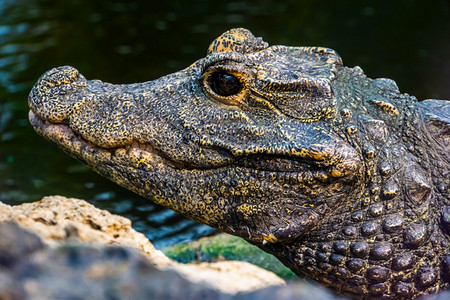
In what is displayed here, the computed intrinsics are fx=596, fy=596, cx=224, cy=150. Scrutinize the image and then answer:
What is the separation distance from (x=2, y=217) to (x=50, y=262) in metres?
1.23

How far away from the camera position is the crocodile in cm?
350

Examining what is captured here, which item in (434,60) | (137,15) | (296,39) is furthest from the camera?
(137,15)

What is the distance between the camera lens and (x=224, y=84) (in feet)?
12.1

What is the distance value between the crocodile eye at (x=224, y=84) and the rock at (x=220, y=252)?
1936mm

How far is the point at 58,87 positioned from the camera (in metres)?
3.97

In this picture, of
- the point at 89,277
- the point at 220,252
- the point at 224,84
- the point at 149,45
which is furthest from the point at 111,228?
the point at 149,45

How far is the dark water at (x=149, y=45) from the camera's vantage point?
697 cm

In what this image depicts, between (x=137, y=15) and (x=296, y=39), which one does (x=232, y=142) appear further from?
(x=137, y=15)

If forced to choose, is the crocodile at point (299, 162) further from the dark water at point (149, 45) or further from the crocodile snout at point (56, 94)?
the dark water at point (149, 45)

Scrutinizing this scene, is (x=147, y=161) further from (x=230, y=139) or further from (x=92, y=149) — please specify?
(x=230, y=139)

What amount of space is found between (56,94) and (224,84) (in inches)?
44.8

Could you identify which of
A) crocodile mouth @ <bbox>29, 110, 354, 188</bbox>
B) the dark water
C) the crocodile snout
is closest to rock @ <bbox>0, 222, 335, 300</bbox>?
crocodile mouth @ <bbox>29, 110, 354, 188</bbox>

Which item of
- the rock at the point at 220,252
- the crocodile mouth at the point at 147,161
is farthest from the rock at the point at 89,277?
the rock at the point at 220,252

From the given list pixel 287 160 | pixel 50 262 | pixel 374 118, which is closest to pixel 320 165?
pixel 287 160
